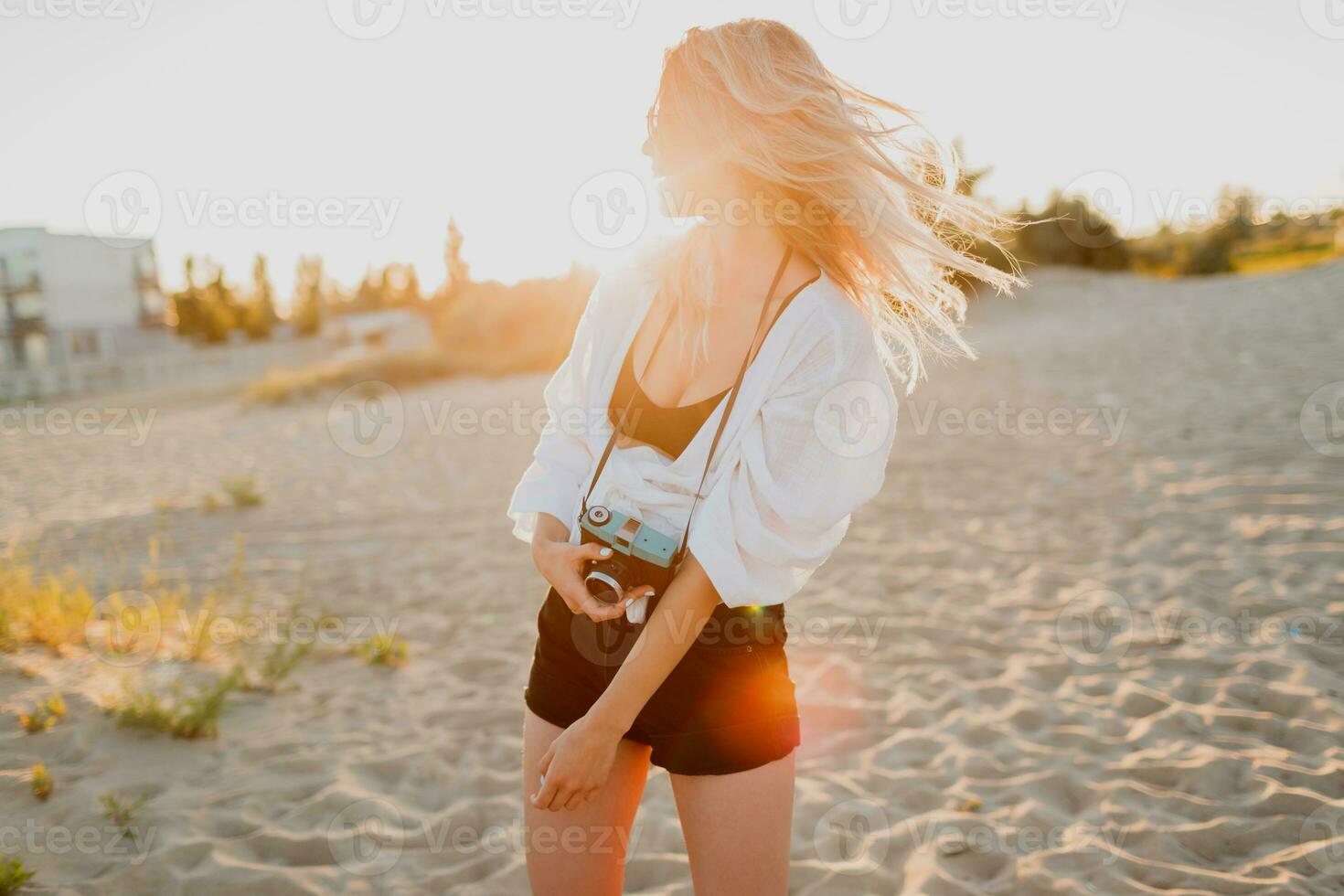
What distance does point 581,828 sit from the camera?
59.2 inches

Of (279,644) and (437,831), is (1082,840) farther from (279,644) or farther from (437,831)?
(279,644)

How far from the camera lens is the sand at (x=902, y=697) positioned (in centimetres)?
267

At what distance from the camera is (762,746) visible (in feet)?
4.59

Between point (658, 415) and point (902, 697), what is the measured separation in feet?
9.42

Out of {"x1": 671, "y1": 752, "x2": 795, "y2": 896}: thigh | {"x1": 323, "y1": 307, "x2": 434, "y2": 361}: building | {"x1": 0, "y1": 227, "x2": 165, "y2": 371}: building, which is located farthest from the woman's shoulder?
{"x1": 323, "y1": 307, "x2": 434, "y2": 361}: building

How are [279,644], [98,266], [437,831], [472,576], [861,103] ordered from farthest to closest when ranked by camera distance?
[98,266], [472,576], [279,644], [437,831], [861,103]

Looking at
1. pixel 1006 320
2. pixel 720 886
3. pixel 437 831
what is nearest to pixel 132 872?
pixel 437 831

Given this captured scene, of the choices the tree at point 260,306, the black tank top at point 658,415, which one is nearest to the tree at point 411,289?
the tree at point 260,306

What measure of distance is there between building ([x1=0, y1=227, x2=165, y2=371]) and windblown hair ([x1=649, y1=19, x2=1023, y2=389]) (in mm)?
43435

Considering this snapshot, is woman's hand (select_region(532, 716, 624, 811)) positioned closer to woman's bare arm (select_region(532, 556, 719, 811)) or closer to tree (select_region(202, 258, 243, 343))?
woman's bare arm (select_region(532, 556, 719, 811))

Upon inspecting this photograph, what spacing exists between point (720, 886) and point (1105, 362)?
14.5 m

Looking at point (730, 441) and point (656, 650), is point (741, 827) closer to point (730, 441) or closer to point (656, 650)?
point (656, 650)

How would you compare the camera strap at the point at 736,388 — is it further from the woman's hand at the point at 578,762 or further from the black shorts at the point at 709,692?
the woman's hand at the point at 578,762

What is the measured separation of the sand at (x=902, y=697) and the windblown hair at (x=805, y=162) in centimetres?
204
